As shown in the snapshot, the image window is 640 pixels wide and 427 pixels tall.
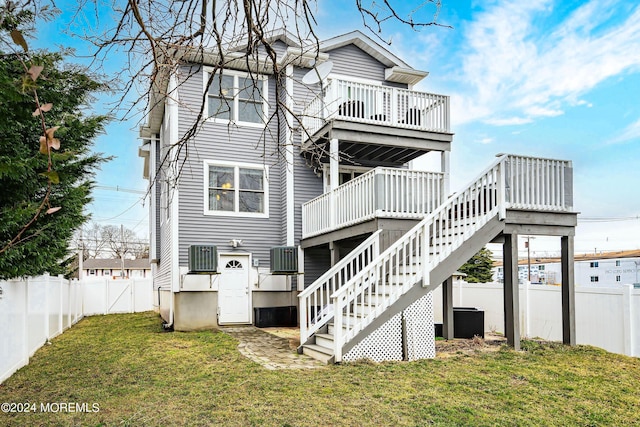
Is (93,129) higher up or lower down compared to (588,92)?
lower down

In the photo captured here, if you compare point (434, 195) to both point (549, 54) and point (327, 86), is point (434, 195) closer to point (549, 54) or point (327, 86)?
point (327, 86)

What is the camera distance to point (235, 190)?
538 inches

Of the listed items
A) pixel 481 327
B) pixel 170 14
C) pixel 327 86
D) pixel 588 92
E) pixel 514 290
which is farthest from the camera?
pixel 588 92

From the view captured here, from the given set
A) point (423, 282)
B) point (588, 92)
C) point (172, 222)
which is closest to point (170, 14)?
point (423, 282)

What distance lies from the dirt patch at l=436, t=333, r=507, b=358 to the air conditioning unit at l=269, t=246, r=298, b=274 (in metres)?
4.41

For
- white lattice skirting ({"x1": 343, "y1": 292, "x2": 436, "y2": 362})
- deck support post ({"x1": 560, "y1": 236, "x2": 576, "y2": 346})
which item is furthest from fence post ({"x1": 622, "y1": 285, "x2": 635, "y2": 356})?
white lattice skirting ({"x1": 343, "y1": 292, "x2": 436, "y2": 362})

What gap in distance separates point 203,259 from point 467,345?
635 cm

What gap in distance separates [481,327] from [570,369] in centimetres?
314

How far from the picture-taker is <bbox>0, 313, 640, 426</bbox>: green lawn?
5270 mm

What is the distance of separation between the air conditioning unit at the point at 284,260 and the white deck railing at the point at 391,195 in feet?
7.41

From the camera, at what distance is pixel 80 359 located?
863 centimetres

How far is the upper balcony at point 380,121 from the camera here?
1169 centimetres

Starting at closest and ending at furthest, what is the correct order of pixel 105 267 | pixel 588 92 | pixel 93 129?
pixel 93 129, pixel 588 92, pixel 105 267

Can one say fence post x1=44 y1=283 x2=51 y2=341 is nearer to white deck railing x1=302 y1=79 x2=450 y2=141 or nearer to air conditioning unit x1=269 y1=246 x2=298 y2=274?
air conditioning unit x1=269 y1=246 x2=298 y2=274
